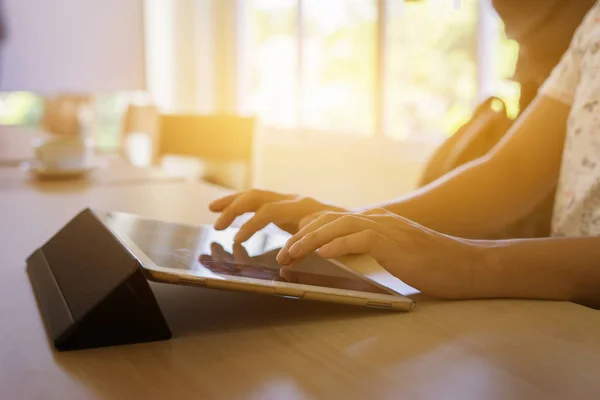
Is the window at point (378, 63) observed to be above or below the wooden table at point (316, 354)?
above

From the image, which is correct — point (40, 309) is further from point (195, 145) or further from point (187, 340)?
point (195, 145)

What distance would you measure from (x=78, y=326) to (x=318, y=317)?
19 centimetres

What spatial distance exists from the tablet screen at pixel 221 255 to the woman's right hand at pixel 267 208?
2 cm

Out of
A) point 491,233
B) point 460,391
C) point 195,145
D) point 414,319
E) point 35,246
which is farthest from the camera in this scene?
point 195,145

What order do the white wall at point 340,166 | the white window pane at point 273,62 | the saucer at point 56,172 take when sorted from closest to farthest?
the saucer at point 56,172, the white wall at point 340,166, the white window pane at point 273,62

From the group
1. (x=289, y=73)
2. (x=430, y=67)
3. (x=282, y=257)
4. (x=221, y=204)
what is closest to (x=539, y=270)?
(x=282, y=257)

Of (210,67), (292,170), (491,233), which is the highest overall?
(210,67)

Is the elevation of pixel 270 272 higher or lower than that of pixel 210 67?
lower

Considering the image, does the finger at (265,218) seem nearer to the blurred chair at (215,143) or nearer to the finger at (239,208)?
the finger at (239,208)

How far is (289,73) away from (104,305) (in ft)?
10.7

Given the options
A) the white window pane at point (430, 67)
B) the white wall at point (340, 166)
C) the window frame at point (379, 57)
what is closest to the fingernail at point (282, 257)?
the window frame at point (379, 57)

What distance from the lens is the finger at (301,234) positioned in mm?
593

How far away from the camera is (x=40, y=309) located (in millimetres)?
585

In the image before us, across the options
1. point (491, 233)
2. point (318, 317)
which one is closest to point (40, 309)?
point (318, 317)
